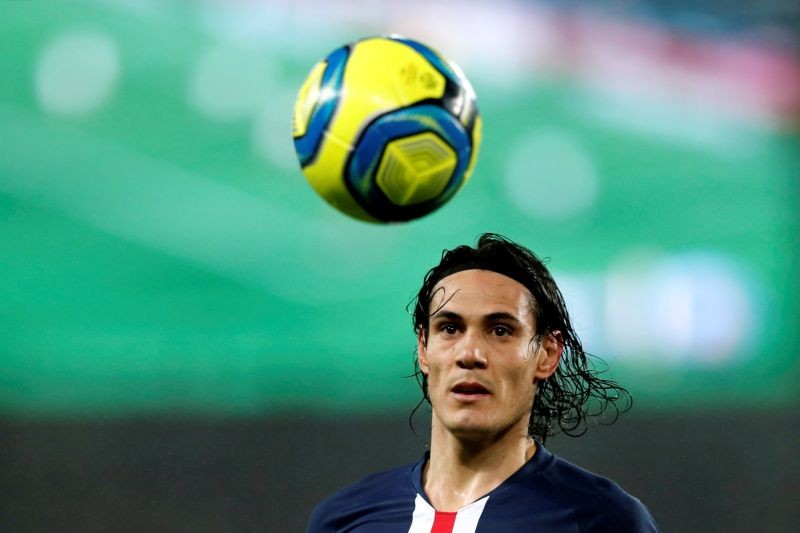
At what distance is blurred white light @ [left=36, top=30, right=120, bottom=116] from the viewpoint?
4188 millimetres

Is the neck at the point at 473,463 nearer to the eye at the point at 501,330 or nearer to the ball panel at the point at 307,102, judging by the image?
the eye at the point at 501,330

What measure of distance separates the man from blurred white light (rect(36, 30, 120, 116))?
2.03 meters

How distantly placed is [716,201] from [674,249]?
0.91 ft

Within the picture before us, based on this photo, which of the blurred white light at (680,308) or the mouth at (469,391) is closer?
the mouth at (469,391)

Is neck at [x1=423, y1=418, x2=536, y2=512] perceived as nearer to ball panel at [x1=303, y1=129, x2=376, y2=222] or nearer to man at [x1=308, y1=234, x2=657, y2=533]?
man at [x1=308, y1=234, x2=657, y2=533]

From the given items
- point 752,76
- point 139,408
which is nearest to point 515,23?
point 752,76

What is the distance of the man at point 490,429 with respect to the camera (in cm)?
257

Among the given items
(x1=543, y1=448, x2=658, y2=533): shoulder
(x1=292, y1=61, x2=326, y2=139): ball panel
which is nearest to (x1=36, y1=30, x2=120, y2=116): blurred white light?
(x1=292, y1=61, x2=326, y2=139): ball panel

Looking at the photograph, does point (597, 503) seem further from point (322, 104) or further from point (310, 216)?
point (310, 216)

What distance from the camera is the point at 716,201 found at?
4.44 m

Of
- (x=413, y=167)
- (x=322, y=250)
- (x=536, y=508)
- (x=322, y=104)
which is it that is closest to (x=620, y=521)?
(x=536, y=508)

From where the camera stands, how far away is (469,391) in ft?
8.41

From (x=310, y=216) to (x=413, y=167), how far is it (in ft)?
6.34

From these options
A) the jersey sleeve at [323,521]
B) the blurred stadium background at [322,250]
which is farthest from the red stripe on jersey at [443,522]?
the blurred stadium background at [322,250]
